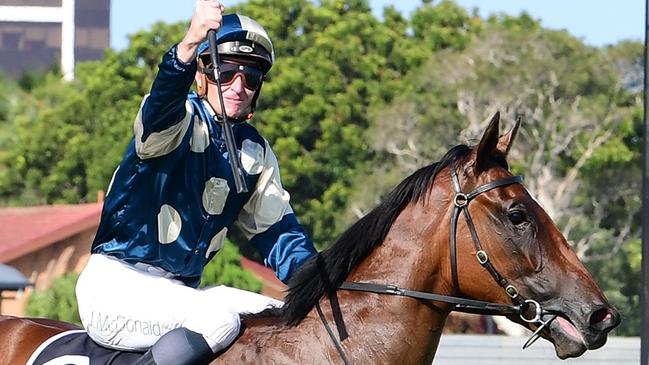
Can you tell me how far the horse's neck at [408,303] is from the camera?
189 inches

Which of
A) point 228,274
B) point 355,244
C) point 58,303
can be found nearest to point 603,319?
point 355,244

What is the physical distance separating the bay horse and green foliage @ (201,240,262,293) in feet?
54.8

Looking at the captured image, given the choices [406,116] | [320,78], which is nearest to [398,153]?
[406,116]

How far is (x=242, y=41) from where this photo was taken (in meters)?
5.25

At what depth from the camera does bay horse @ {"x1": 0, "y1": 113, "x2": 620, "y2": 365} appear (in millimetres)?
4648

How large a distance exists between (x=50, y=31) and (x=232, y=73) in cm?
6672

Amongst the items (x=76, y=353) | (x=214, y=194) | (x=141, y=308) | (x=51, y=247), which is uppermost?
(x=214, y=194)

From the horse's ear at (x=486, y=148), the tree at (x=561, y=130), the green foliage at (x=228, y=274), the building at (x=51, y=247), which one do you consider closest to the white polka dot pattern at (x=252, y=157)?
the horse's ear at (x=486, y=148)

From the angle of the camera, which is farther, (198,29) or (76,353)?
(76,353)

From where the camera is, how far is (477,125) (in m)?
33.3

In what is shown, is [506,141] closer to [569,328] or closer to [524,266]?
[524,266]

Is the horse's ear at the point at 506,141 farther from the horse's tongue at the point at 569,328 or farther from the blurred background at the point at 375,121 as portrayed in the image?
the blurred background at the point at 375,121

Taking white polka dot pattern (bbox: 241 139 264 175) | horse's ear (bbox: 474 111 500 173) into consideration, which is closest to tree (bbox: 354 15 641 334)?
white polka dot pattern (bbox: 241 139 264 175)

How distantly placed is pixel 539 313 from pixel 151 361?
4.60 ft
